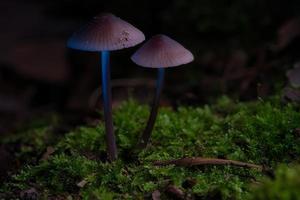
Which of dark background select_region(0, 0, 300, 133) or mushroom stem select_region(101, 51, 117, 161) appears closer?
mushroom stem select_region(101, 51, 117, 161)

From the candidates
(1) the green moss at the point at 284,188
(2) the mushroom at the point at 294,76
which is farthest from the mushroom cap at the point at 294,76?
(1) the green moss at the point at 284,188

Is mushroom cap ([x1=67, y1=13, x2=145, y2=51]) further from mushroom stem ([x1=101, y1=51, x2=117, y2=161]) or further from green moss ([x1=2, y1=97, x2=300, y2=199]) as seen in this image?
green moss ([x1=2, y1=97, x2=300, y2=199])

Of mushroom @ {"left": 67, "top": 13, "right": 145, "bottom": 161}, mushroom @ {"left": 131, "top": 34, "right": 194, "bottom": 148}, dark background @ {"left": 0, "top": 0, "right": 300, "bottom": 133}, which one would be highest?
mushroom @ {"left": 67, "top": 13, "right": 145, "bottom": 161}

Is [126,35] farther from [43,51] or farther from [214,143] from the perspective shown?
[43,51]

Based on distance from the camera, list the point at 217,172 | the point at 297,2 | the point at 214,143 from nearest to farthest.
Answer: the point at 217,172, the point at 214,143, the point at 297,2

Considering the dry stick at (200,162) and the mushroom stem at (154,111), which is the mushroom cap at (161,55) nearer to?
the mushroom stem at (154,111)

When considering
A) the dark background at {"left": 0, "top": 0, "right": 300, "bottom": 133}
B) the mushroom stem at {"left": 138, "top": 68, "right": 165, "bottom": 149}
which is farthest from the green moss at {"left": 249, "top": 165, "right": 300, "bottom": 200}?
the dark background at {"left": 0, "top": 0, "right": 300, "bottom": 133}

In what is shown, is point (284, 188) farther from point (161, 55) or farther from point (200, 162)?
point (161, 55)

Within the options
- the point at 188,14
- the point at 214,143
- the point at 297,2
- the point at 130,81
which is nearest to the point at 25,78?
the point at 130,81
